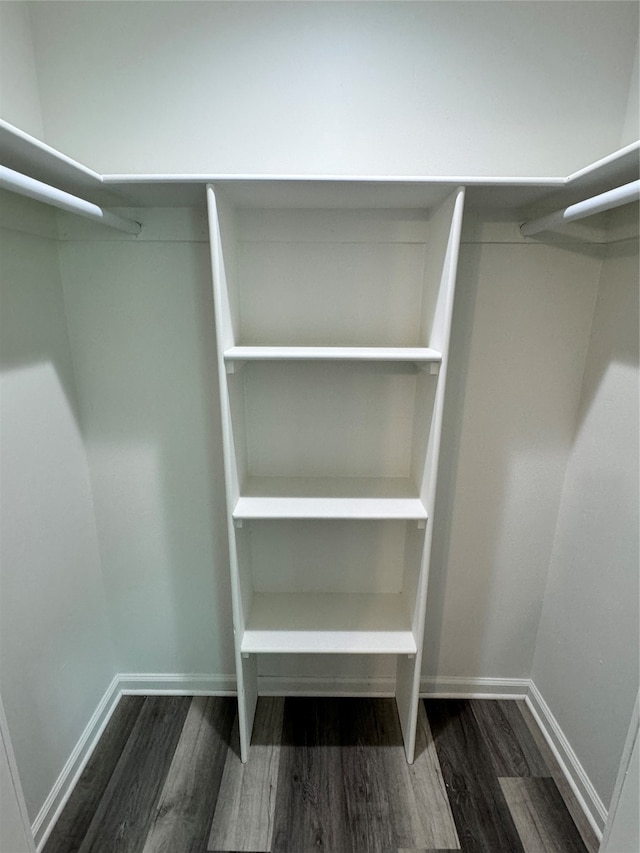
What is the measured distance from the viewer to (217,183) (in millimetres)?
1127

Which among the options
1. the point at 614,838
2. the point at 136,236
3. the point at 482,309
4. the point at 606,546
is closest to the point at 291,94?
the point at 136,236

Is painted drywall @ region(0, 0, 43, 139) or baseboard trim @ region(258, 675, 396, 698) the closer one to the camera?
painted drywall @ region(0, 0, 43, 139)

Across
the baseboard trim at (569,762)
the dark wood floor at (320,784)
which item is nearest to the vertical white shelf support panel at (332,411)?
the dark wood floor at (320,784)

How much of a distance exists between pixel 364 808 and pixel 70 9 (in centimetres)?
263

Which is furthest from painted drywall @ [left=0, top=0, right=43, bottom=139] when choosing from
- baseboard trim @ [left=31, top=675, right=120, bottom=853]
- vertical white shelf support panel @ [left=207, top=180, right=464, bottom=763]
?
baseboard trim @ [left=31, top=675, right=120, bottom=853]

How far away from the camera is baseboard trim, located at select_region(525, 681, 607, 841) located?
4.66ft

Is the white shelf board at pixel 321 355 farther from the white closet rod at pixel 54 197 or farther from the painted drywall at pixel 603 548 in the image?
the painted drywall at pixel 603 548

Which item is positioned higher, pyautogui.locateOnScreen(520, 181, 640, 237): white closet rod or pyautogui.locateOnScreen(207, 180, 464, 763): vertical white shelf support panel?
pyautogui.locateOnScreen(520, 181, 640, 237): white closet rod

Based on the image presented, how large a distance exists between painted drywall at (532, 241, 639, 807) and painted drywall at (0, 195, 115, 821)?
1.77 metres

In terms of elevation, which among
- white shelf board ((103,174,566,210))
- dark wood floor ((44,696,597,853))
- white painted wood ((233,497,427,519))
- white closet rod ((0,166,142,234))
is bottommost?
dark wood floor ((44,696,597,853))

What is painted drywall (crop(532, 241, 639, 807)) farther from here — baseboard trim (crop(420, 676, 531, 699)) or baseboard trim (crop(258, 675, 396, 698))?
baseboard trim (crop(258, 675, 396, 698))

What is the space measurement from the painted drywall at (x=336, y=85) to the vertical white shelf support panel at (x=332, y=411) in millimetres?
195

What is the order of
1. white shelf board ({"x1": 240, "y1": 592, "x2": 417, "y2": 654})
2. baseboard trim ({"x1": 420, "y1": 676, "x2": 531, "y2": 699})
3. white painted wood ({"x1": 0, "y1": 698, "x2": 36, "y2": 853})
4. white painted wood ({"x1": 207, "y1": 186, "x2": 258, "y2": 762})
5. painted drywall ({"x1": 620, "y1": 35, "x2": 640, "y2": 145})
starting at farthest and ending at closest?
baseboard trim ({"x1": 420, "y1": 676, "x2": 531, "y2": 699}) < white shelf board ({"x1": 240, "y1": 592, "x2": 417, "y2": 654}) < painted drywall ({"x1": 620, "y1": 35, "x2": 640, "y2": 145}) < white painted wood ({"x1": 207, "y1": 186, "x2": 258, "y2": 762}) < white painted wood ({"x1": 0, "y1": 698, "x2": 36, "y2": 853})

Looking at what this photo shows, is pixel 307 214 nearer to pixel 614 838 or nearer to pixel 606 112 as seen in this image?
pixel 606 112
